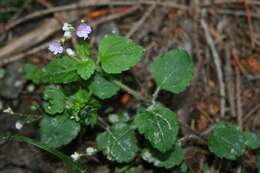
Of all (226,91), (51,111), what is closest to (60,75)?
(51,111)

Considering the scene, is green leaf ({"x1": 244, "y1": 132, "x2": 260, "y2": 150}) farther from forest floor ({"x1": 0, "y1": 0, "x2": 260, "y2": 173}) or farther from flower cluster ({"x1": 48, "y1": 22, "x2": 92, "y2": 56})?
flower cluster ({"x1": 48, "y1": 22, "x2": 92, "y2": 56})

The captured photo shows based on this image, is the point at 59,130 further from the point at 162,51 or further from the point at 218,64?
the point at 218,64

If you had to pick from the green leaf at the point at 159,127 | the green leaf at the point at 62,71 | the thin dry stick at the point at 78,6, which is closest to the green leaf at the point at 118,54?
the green leaf at the point at 62,71

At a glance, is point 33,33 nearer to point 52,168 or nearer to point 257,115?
point 52,168

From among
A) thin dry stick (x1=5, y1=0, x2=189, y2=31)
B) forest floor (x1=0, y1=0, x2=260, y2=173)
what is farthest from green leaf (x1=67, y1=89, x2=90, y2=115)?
thin dry stick (x1=5, y1=0, x2=189, y2=31)

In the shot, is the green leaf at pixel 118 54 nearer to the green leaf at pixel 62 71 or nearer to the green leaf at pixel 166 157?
the green leaf at pixel 62 71

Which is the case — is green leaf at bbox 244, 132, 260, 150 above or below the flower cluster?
below
